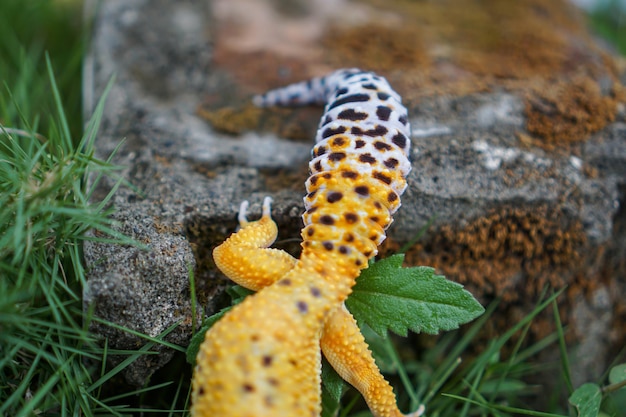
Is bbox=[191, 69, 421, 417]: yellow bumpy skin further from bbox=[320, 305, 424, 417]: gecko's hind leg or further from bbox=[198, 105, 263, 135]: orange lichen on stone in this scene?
bbox=[198, 105, 263, 135]: orange lichen on stone

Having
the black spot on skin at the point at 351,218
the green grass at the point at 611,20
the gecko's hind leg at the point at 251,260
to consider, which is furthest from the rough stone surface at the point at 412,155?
the green grass at the point at 611,20

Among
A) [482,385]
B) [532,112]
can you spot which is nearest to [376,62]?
[532,112]

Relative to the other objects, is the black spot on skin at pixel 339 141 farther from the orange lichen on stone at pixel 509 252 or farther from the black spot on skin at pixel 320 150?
the orange lichen on stone at pixel 509 252

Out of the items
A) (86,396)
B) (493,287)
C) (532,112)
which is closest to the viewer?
(86,396)

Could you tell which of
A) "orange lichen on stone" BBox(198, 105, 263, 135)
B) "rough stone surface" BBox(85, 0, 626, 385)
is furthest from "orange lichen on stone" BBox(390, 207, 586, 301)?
"orange lichen on stone" BBox(198, 105, 263, 135)

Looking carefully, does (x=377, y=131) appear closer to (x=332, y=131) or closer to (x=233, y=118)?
(x=332, y=131)

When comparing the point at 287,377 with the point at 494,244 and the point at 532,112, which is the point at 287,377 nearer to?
the point at 494,244
